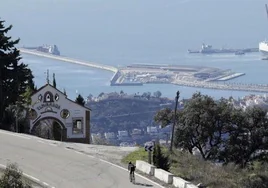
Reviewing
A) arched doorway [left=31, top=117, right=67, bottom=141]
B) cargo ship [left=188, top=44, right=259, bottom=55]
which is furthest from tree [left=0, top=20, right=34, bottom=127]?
cargo ship [left=188, top=44, right=259, bottom=55]

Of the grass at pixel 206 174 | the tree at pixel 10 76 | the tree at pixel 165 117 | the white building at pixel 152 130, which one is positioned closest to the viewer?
the grass at pixel 206 174

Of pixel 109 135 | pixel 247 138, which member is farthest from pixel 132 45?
pixel 247 138

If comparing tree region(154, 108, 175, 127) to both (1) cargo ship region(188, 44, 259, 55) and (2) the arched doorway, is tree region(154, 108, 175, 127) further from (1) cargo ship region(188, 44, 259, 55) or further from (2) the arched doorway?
(1) cargo ship region(188, 44, 259, 55)

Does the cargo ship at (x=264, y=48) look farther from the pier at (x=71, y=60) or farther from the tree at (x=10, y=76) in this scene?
the tree at (x=10, y=76)

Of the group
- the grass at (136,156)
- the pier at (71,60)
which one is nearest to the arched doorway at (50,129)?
the grass at (136,156)

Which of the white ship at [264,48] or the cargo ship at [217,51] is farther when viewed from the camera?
the cargo ship at [217,51]
